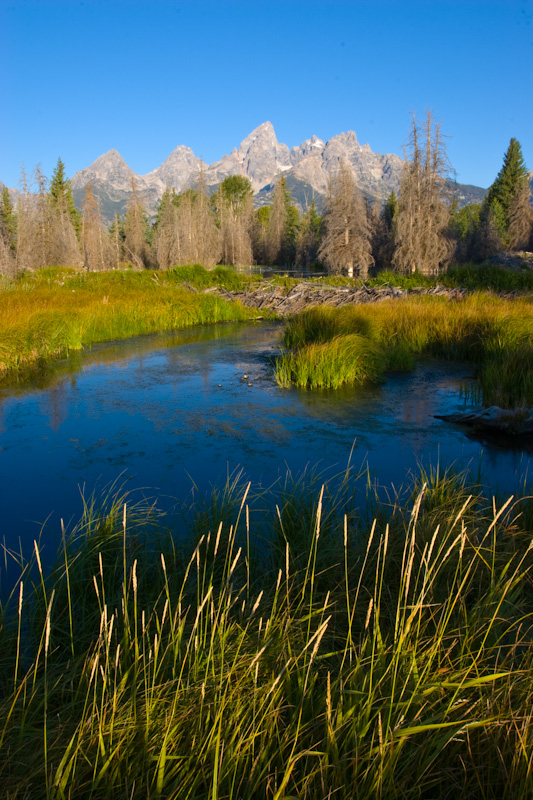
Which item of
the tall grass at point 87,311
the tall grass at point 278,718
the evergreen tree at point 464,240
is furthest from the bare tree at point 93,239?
the tall grass at point 278,718

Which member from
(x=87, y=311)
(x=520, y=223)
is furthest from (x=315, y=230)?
(x=87, y=311)

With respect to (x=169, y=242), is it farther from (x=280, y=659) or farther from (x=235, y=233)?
(x=280, y=659)

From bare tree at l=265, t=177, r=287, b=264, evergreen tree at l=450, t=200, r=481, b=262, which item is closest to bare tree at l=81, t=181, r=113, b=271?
bare tree at l=265, t=177, r=287, b=264

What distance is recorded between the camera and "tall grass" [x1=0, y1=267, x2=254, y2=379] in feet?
35.9

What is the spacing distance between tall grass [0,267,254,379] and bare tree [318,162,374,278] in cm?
1454

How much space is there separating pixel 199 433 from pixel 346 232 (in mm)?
31367

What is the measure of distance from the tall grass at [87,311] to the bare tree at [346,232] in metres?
14.5

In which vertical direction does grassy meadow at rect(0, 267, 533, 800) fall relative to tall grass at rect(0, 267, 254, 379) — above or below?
below

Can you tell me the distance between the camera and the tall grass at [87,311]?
1095 cm

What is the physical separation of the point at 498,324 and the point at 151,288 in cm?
1414

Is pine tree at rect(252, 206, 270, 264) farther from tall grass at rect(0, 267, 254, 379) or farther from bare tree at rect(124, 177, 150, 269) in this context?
tall grass at rect(0, 267, 254, 379)

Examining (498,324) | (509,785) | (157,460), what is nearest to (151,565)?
(509,785)

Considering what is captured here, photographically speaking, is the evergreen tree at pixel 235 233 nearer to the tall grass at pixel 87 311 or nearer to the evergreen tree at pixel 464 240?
the evergreen tree at pixel 464 240

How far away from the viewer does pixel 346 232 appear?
1390 inches
